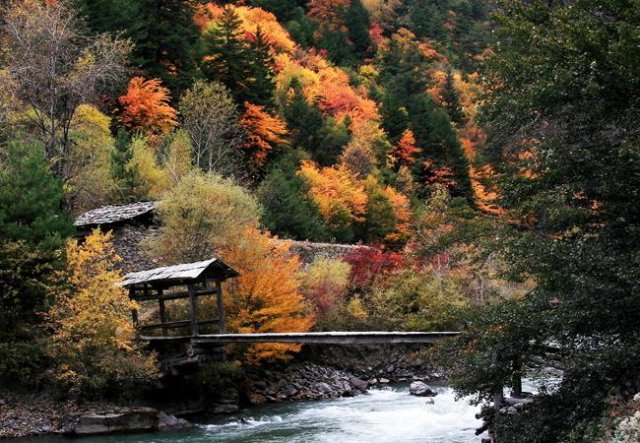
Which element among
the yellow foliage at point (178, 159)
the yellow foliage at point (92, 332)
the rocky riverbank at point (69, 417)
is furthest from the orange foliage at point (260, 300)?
the yellow foliage at point (178, 159)

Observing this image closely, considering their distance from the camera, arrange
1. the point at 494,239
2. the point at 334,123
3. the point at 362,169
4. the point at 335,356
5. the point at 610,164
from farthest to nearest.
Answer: the point at 334,123 < the point at 362,169 < the point at 335,356 < the point at 494,239 < the point at 610,164

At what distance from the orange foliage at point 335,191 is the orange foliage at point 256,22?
61.2ft

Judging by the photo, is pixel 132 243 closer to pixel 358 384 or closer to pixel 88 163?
pixel 88 163

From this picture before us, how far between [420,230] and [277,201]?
7800mm

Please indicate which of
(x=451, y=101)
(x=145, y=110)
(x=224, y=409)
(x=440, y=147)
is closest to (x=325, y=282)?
(x=224, y=409)

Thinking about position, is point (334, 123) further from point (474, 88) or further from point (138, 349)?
point (138, 349)

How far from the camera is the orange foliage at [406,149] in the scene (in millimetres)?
57625

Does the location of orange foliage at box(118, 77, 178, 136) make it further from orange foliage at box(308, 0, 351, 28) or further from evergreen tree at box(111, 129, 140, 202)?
orange foliage at box(308, 0, 351, 28)

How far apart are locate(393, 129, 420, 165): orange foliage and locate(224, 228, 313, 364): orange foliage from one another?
33573 mm

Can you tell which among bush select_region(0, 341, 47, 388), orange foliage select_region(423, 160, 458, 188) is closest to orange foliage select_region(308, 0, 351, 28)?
orange foliage select_region(423, 160, 458, 188)

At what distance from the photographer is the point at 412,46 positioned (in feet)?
256

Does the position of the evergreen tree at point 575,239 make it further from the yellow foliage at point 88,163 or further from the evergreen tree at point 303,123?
the evergreen tree at point 303,123

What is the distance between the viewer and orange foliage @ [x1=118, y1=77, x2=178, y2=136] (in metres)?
37.8

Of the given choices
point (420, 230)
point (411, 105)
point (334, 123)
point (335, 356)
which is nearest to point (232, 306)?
point (335, 356)
